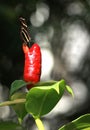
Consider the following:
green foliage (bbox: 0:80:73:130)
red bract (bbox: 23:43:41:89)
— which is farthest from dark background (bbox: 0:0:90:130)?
green foliage (bbox: 0:80:73:130)

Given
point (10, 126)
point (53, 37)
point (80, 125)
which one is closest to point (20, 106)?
point (10, 126)

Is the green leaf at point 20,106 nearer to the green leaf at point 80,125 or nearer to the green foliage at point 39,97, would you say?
the green foliage at point 39,97

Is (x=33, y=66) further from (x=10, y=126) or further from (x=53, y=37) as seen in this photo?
A: (x=53, y=37)

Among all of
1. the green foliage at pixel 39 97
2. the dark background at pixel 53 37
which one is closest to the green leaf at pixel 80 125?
the green foliage at pixel 39 97

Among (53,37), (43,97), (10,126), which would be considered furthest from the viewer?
(53,37)

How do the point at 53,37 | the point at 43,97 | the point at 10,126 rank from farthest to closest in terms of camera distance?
the point at 53,37 → the point at 10,126 → the point at 43,97

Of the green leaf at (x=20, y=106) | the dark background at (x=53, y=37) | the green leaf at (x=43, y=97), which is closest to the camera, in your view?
the green leaf at (x=43, y=97)
